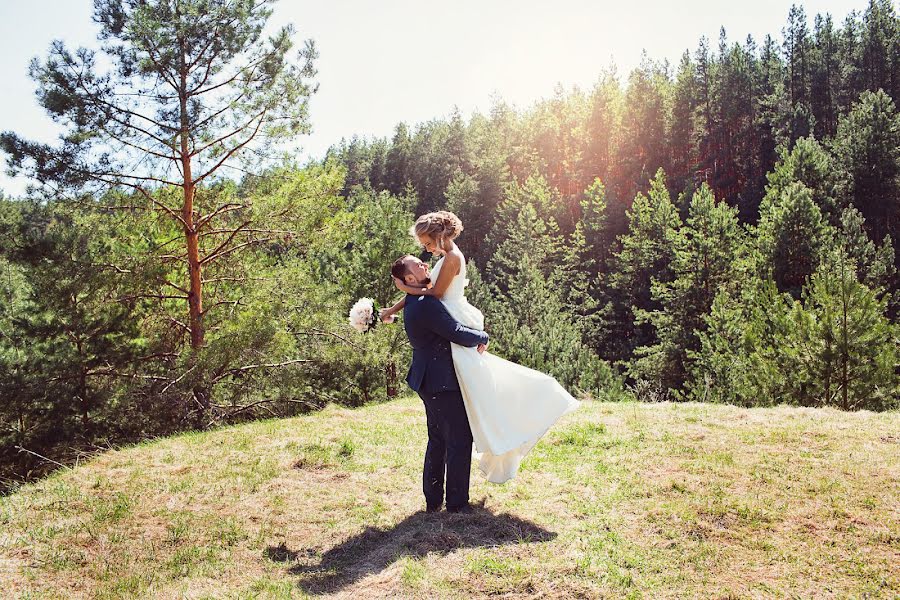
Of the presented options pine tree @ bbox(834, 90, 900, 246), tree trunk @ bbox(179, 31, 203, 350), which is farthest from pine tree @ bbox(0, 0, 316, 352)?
pine tree @ bbox(834, 90, 900, 246)

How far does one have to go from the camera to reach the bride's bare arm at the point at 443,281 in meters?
4.90

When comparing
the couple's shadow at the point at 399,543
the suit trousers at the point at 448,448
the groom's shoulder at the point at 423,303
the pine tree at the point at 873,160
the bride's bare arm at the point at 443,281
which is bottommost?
the couple's shadow at the point at 399,543

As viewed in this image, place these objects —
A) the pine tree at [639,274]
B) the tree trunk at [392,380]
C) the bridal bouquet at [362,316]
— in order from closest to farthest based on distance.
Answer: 1. the bridal bouquet at [362,316]
2. the tree trunk at [392,380]
3. the pine tree at [639,274]

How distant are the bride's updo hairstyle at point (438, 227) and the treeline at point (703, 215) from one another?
440 inches

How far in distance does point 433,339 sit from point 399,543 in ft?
5.03

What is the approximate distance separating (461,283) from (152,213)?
10938 millimetres

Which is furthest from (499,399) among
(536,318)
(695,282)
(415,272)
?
(695,282)

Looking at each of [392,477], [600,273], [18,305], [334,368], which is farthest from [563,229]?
[392,477]

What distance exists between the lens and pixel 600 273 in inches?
1684

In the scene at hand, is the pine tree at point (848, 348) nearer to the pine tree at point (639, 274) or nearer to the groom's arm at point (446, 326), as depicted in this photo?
the groom's arm at point (446, 326)

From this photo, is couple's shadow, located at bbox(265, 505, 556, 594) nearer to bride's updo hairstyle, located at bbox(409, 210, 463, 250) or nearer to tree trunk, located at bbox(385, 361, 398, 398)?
bride's updo hairstyle, located at bbox(409, 210, 463, 250)

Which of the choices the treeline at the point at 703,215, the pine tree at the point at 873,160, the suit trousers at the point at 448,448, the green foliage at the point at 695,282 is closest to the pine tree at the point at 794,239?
the treeline at the point at 703,215

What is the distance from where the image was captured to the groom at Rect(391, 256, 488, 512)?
4.88 meters

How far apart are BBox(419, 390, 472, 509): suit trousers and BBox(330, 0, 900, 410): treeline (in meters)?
10.5
